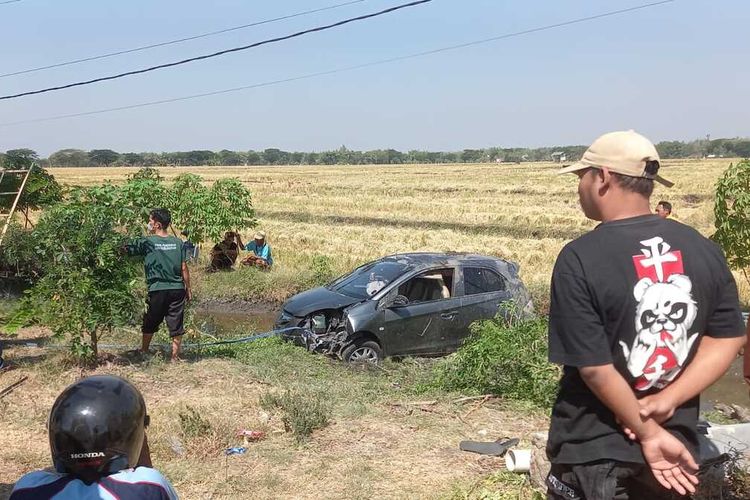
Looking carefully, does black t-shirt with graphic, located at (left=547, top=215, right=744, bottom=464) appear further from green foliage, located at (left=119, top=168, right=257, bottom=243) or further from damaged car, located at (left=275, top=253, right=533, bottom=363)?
green foliage, located at (left=119, top=168, right=257, bottom=243)

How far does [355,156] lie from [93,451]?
146m

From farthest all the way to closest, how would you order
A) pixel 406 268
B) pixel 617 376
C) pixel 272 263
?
pixel 272 263 < pixel 406 268 < pixel 617 376

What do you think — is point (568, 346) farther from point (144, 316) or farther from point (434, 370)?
point (144, 316)

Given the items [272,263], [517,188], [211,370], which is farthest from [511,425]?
[517,188]

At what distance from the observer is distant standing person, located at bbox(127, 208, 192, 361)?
8453mm

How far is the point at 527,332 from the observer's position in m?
7.77

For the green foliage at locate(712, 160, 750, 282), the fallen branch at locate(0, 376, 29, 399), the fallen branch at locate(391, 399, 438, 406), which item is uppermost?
the green foliage at locate(712, 160, 750, 282)

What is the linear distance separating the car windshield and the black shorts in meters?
2.69

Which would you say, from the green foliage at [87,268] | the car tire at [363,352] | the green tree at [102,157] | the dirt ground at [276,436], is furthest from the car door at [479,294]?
the green tree at [102,157]

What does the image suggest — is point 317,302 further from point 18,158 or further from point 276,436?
Result: point 18,158

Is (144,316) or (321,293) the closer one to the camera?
(144,316)

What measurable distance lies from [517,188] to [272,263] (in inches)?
1296

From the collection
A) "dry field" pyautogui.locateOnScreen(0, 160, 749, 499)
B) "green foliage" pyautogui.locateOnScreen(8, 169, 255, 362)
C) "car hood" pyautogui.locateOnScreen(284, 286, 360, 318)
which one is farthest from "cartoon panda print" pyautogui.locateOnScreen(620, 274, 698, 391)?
"car hood" pyautogui.locateOnScreen(284, 286, 360, 318)

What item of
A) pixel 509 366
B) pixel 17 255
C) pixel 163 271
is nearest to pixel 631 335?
pixel 509 366
